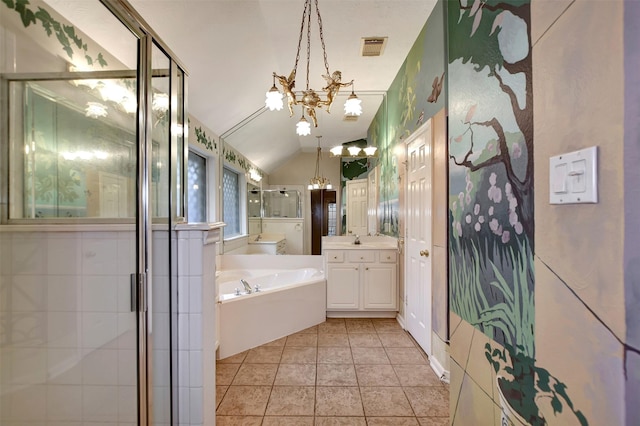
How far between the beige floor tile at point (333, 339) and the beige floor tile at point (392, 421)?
986 mm

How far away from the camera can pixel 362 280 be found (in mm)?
3395

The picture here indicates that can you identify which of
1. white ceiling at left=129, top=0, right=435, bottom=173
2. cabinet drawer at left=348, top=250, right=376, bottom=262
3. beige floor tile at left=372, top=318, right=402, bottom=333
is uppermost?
white ceiling at left=129, top=0, right=435, bottom=173

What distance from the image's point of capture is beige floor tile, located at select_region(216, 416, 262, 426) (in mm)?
1688

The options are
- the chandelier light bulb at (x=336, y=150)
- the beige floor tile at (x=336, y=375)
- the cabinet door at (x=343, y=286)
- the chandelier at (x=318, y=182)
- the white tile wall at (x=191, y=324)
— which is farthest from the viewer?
the chandelier light bulb at (x=336, y=150)

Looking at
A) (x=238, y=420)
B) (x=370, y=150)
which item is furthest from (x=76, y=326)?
(x=370, y=150)

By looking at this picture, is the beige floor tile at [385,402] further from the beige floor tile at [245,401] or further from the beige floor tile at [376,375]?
the beige floor tile at [245,401]

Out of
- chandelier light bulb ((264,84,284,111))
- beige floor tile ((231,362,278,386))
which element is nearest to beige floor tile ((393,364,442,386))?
beige floor tile ((231,362,278,386))

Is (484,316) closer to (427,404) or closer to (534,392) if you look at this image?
(534,392)

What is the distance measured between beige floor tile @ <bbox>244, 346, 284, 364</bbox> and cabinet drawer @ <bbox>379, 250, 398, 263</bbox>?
1473 millimetres

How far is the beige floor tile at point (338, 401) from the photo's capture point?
70.1 inches

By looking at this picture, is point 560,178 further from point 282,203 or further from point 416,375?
point 282,203

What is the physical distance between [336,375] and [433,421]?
0.72 metres

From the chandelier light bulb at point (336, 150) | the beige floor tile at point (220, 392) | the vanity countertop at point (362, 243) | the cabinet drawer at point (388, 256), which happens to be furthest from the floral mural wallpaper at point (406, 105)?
the beige floor tile at point (220, 392)

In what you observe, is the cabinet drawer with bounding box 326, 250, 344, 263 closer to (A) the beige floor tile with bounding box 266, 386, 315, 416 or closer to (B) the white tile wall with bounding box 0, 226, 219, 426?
(A) the beige floor tile with bounding box 266, 386, 315, 416
